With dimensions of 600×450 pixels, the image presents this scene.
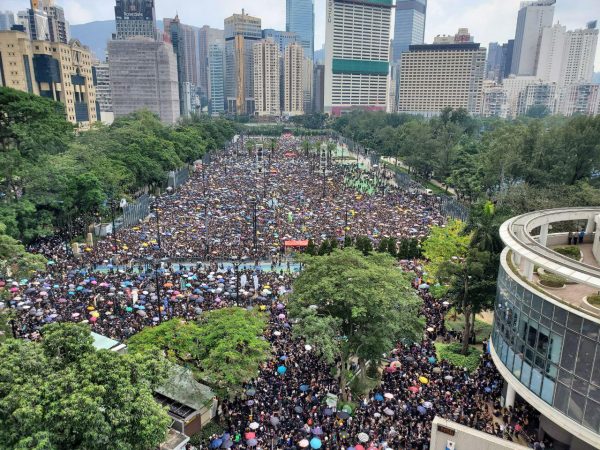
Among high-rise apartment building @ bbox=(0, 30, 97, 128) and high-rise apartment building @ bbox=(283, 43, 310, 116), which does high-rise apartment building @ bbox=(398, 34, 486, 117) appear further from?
high-rise apartment building @ bbox=(0, 30, 97, 128)

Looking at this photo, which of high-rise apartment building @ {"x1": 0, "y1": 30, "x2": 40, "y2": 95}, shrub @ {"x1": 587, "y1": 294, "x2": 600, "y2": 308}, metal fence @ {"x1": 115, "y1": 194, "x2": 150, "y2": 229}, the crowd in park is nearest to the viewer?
shrub @ {"x1": 587, "y1": 294, "x2": 600, "y2": 308}

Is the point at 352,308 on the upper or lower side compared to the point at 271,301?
upper

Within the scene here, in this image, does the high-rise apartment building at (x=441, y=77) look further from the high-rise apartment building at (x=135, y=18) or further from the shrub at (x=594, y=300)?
the shrub at (x=594, y=300)

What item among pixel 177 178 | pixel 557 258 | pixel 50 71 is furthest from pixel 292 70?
pixel 557 258

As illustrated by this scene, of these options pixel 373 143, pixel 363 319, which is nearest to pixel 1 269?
pixel 363 319

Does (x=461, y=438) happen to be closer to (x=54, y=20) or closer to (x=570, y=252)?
(x=570, y=252)

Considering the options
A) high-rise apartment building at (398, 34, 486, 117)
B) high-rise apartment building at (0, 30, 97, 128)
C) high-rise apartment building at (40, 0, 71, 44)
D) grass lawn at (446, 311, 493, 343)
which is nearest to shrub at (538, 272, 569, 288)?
grass lawn at (446, 311, 493, 343)

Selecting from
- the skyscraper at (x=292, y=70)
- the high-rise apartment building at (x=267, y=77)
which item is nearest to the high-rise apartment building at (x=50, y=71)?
the high-rise apartment building at (x=267, y=77)
